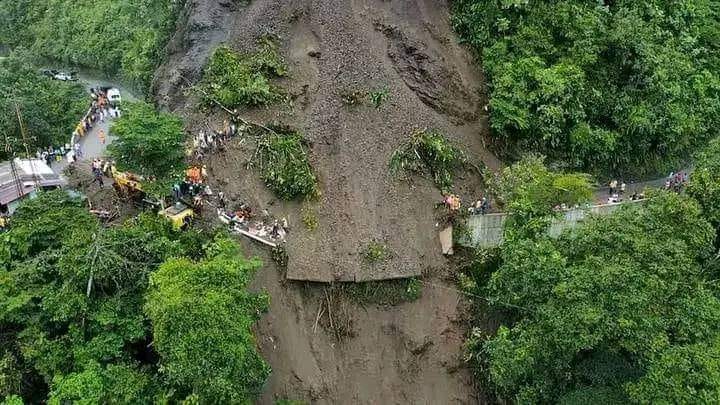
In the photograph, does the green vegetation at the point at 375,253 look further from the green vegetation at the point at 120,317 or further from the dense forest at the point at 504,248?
the green vegetation at the point at 120,317

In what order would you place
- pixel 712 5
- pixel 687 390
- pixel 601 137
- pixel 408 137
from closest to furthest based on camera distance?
pixel 687 390 → pixel 408 137 → pixel 601 137 → pixel 712 5

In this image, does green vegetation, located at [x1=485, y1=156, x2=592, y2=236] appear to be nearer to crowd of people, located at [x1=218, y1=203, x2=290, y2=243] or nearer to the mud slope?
the mud slope

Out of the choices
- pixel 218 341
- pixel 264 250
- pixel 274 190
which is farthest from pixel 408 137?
pixel 218 341

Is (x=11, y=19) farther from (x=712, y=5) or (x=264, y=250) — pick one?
(x=712, y=5)

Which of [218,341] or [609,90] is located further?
[609,90]

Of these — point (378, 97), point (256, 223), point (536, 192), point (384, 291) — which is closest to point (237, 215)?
point (256, 223)

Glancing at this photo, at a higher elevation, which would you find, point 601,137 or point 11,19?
point 601,137

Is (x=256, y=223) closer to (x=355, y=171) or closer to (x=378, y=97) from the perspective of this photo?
(x=355, y=171)
